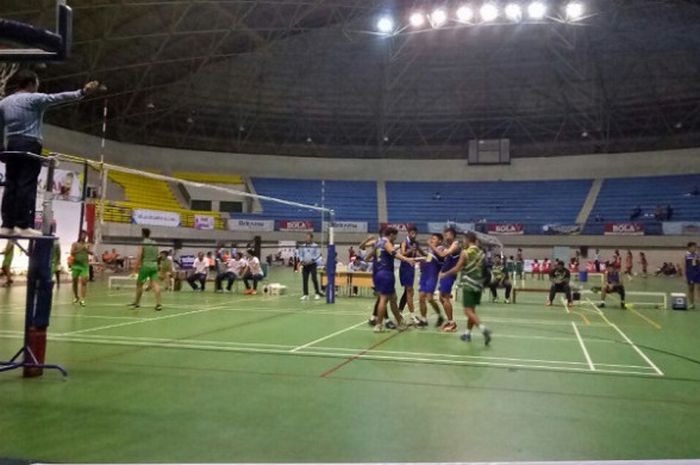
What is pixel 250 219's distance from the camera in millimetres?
47562

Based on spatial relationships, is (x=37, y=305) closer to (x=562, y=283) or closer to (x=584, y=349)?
(x=584, y=349)

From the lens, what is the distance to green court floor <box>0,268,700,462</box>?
466 centimetres

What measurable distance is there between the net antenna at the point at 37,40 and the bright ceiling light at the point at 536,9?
30.6 metres

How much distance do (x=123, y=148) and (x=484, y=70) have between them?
94.9 ft

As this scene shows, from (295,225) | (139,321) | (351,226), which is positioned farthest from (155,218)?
(139,321)

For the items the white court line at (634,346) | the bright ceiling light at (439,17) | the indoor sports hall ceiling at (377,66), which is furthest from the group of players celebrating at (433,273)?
the bright ceiling light at (439,17)

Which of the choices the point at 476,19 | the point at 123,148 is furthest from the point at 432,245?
the point at 123,148

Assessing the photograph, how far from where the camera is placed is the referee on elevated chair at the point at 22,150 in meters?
6.34

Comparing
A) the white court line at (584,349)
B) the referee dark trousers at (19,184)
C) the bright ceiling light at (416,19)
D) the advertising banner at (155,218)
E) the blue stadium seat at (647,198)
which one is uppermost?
the bright ceiling light at (416,19)

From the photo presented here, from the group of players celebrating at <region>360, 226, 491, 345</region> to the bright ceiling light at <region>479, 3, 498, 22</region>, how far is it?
21861mm

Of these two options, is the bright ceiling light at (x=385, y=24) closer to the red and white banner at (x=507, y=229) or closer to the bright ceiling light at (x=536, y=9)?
the bright ceiling light at (x=536, y=9)

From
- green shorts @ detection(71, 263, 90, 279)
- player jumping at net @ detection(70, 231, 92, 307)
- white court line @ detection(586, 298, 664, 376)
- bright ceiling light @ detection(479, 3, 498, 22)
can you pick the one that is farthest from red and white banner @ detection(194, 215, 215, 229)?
white court line @ detection(586, 298, 664, 376)

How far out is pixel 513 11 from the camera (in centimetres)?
3152

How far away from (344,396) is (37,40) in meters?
4.41
